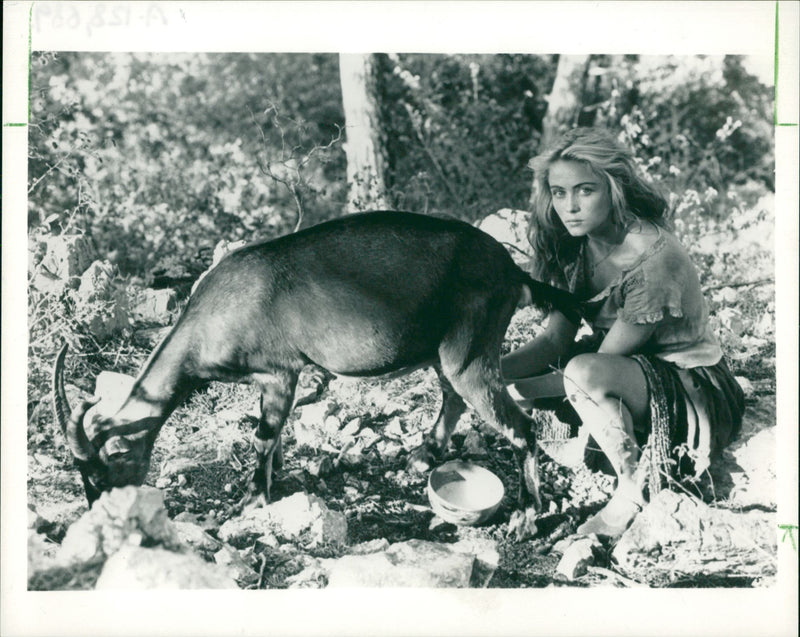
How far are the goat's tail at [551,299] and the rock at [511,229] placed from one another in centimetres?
13

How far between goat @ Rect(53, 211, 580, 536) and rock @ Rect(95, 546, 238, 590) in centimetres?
32

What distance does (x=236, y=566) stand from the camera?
142 inches

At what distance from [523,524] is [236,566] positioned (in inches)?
51.0

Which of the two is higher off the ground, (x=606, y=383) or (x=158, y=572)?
(x=606, y=383)

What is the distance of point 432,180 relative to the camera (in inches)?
154

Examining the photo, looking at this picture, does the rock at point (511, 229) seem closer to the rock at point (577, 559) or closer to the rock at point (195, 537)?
the rock at point (577, 559)

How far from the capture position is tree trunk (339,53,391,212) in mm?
3885

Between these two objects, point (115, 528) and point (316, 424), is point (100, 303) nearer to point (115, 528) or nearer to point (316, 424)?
point (115, 528)

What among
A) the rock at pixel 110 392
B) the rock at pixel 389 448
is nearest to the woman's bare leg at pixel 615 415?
the rock at pixel 389 448

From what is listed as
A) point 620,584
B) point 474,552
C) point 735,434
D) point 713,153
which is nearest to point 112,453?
point 474,552

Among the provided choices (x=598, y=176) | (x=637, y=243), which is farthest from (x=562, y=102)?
(x=637, y=243)

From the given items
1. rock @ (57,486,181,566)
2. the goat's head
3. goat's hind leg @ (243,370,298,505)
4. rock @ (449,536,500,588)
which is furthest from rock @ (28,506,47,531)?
rock @ (449,536,500,588)

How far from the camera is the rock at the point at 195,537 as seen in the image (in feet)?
11.9

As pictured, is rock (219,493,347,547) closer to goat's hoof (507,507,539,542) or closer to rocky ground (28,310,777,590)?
rocky ground (28,310,777,590)
